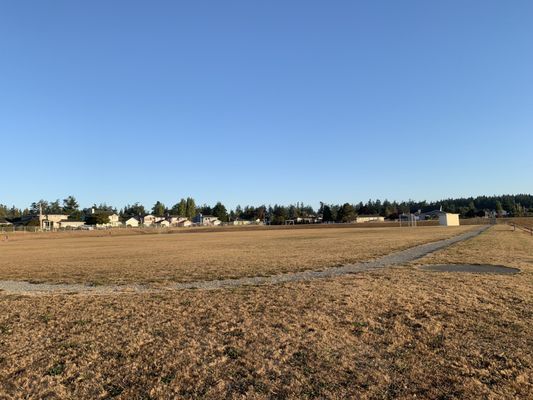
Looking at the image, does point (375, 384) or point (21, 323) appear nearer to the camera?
point (375, 384)

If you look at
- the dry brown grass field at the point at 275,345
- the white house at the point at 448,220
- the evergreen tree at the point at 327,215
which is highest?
the evergreen tree at the point at 327,215

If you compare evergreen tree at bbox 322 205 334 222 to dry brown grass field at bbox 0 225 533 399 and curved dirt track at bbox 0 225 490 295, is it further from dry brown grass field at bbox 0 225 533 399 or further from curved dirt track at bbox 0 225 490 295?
dry brown grass field at bbox 0 225 533 399

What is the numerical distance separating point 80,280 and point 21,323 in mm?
7550

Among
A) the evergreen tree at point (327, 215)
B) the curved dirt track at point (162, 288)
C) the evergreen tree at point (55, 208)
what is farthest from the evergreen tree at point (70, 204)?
the curved dirt track at point (162, 288)

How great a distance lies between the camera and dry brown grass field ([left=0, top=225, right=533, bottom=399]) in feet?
18.6

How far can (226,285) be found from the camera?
14.4 m

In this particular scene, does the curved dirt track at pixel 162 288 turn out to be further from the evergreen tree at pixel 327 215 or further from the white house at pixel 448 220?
the evergreen tree at pixel 327 215

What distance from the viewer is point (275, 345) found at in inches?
290

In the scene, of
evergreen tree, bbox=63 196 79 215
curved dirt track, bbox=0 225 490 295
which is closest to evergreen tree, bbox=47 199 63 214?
Result: evergreen tree, bbox=63 196 79 215

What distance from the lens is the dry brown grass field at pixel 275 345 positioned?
568cm

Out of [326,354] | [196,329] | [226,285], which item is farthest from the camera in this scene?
[226,285]

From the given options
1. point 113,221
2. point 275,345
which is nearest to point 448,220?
point 275,345

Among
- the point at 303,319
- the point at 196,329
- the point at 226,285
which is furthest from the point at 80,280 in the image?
the point at 303,319

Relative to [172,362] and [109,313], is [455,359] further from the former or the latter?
[109,313]
